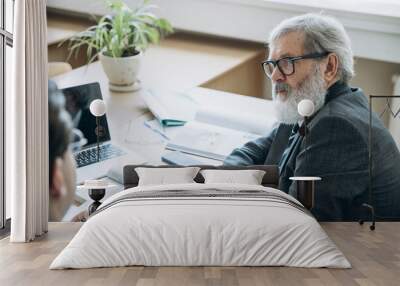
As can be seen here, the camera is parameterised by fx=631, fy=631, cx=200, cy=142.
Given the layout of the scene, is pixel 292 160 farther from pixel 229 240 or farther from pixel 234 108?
pixel 229 240

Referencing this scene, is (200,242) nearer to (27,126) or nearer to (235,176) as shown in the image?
(27,126)

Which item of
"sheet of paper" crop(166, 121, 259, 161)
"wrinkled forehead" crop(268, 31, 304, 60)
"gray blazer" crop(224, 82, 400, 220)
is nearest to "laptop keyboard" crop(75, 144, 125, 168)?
"sheet of paper" crop(166, 121, 259, 161)

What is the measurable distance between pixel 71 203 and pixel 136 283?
306 cm

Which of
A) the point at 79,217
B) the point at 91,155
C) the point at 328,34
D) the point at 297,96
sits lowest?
the point at 79,217

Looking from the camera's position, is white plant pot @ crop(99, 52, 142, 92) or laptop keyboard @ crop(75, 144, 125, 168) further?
white plant pot @ crop(99, 52, 142, 92)

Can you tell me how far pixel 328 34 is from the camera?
652 cm

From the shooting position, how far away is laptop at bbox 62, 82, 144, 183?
258 inches

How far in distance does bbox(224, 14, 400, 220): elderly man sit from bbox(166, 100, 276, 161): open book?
95 mm

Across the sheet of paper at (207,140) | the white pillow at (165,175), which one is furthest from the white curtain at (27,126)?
the sheet of paper at (207,140)

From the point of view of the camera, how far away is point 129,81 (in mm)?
6711

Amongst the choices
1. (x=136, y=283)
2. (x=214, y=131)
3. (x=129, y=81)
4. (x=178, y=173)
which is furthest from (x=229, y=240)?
(x=129, y=81)

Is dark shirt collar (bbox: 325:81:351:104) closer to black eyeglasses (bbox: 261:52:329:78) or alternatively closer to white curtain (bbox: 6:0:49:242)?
black eyeglasses (bbox: 261:52:329:78)

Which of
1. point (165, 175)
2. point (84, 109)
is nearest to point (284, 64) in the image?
point (165, 175)

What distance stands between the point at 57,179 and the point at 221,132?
1766 mm
